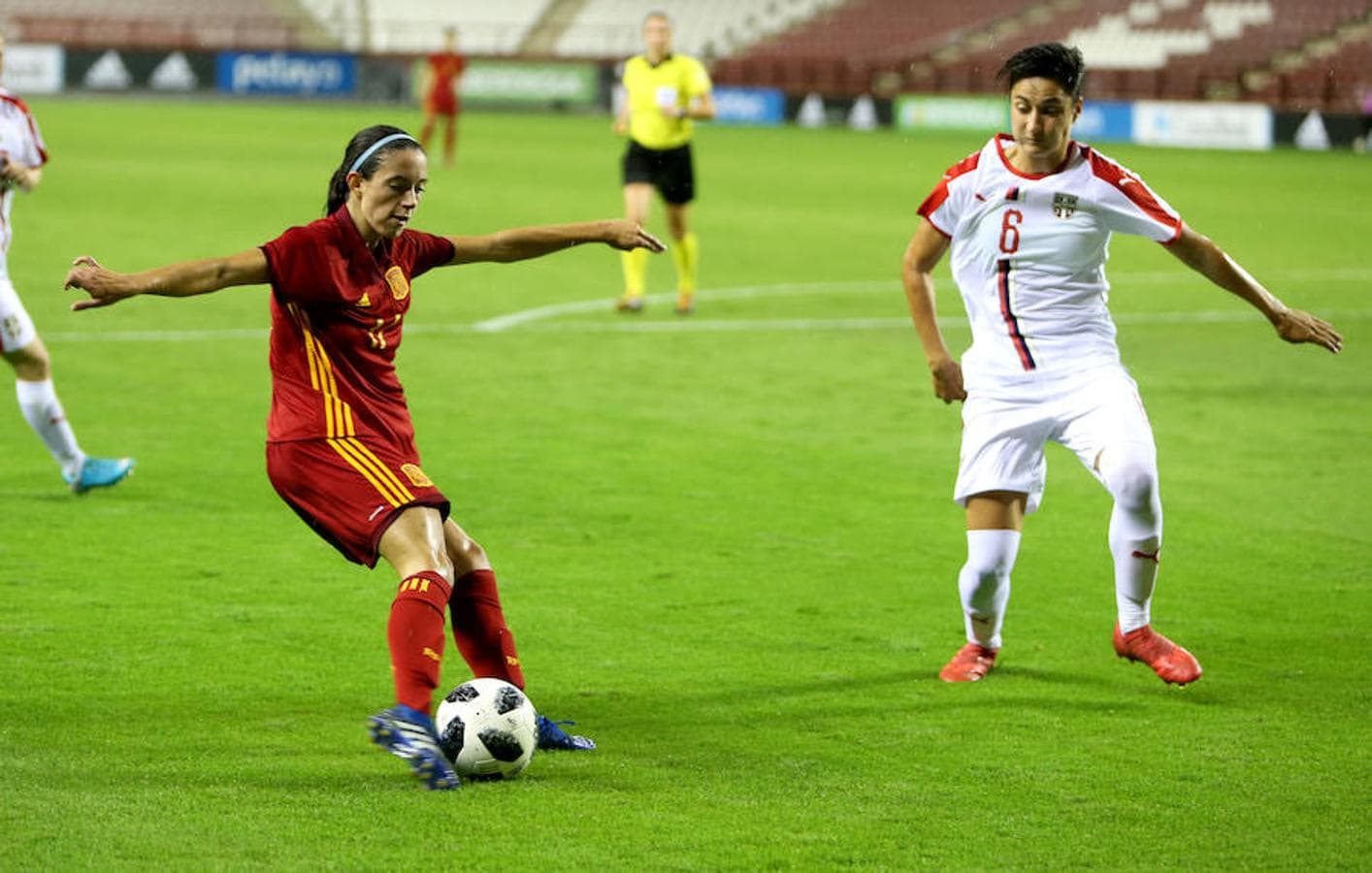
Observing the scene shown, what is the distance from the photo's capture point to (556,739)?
5871 mm

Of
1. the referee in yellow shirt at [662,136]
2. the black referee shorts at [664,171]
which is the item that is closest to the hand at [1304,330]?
the referee in yellow shirt at [662,136]

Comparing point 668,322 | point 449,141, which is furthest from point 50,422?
point 449,141

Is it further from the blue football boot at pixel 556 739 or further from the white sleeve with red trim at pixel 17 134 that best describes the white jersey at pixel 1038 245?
the white sleeve with red trim at pixel 17 134

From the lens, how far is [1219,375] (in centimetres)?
1377

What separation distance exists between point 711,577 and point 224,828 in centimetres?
336

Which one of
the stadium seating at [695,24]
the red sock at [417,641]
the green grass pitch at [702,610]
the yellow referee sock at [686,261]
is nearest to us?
the green grass pitch at [702,610]

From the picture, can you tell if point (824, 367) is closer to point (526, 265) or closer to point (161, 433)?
point (161, 433)

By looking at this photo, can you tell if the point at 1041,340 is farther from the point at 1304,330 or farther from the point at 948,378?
the point at 1304,330

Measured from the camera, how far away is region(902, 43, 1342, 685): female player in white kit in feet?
21.5

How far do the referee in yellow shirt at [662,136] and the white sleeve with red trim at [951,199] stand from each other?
940 cm

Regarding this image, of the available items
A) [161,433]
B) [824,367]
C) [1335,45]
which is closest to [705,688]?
[161,433]

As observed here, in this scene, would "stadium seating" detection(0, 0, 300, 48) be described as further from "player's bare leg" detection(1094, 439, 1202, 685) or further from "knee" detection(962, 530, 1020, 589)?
"player's bare leg" detection(1094, 439, 1202, 685)

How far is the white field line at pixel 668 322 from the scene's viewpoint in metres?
14.8

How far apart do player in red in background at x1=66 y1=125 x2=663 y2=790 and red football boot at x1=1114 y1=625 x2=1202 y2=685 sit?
1932 mm
